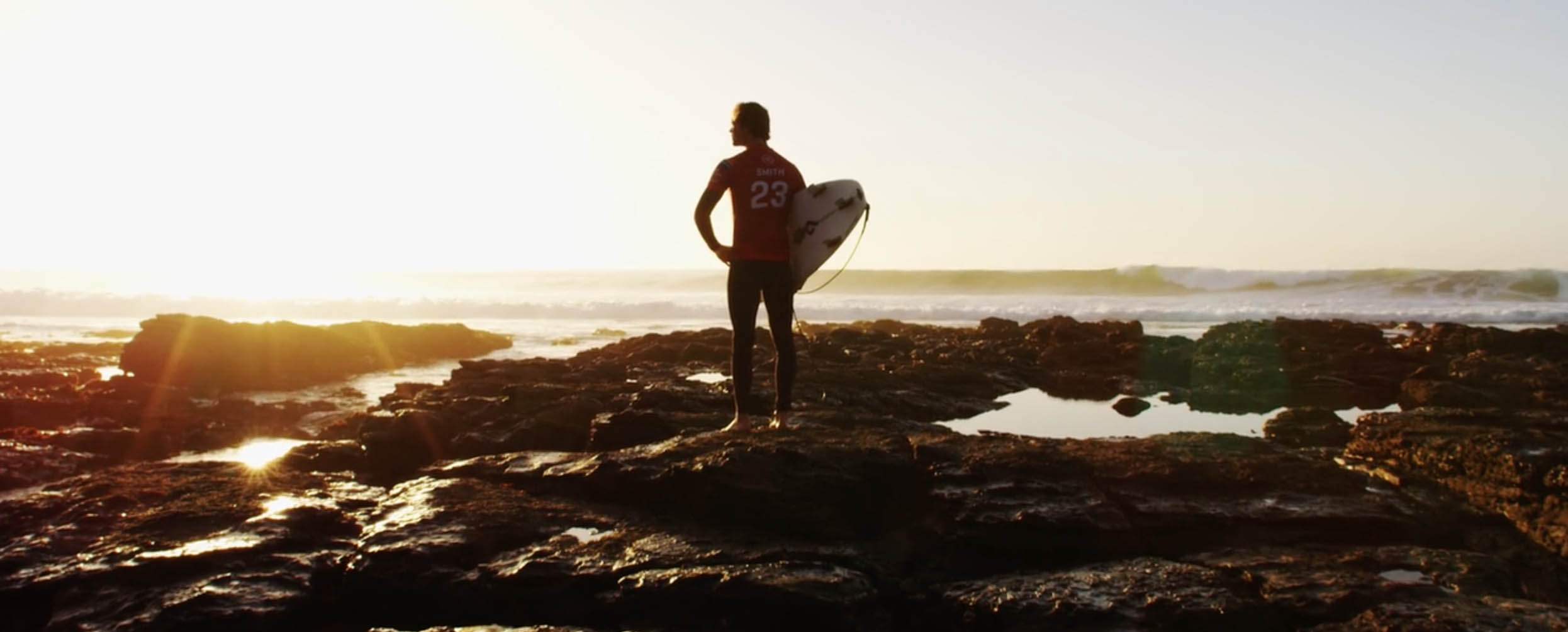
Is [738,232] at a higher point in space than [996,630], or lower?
higher

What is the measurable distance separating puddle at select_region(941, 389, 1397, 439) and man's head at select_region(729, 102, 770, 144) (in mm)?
2945

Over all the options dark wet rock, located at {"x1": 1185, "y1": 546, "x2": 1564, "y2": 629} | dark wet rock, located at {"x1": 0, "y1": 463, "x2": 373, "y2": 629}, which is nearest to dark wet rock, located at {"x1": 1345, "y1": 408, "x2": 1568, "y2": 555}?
dark wet rock, located at {"x1": 1185, "y1": 546, "x2": 1564, "y2": 629}

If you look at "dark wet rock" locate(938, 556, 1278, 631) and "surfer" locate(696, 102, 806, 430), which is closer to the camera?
"dark wet rock" locate(938, 556, 1278, 631)

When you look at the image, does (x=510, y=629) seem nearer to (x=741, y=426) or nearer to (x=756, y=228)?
(x=741, y=426)

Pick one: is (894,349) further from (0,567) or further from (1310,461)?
(0,567)

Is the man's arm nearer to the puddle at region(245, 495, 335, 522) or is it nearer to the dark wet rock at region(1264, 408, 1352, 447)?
the puddle at region(245, 495, 335, 522)

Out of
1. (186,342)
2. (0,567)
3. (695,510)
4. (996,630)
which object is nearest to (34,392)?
(186,342)

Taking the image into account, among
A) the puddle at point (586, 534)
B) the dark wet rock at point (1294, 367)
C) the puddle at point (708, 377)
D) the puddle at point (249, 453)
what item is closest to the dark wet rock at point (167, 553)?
the puddle at point (586, 534)

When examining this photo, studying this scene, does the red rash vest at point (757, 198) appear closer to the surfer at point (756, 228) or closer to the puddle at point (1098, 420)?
the surfer at point (756, 228)

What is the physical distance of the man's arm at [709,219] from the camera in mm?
6219

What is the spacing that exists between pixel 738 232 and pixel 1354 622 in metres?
3.71

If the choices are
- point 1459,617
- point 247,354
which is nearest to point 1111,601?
point 1459,617

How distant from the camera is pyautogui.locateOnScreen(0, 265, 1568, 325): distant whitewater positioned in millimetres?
33969

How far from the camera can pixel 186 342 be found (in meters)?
14.2
